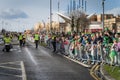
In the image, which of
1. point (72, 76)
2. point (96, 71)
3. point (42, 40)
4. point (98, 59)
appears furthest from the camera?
point (42, 40)

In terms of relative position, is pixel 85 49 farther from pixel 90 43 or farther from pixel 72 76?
pixel 72 76

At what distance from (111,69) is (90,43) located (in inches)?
243

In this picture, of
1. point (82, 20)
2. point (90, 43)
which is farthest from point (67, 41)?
point (82, 20)

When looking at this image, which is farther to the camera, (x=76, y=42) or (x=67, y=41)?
(x=67, y=41)

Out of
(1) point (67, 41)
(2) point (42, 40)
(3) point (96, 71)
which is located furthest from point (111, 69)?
(2) point (42, 40)

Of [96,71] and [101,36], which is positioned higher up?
[101,36]

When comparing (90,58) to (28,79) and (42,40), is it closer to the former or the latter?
(28,79)

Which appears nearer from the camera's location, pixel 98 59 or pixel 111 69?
pixel 111 69

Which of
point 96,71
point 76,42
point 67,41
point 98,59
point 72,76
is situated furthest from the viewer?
point 67,41

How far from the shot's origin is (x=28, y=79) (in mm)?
16125

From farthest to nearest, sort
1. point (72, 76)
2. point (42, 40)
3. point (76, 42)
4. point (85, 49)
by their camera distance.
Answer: point (42, 40) → point (76, 42) → point (85, 49) → point (72, 76)

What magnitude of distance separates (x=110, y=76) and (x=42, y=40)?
167 ft

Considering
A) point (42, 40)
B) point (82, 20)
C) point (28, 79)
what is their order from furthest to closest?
point (82, 20) < point (42, 40) < point (28, 79)

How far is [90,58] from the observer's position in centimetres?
2461
